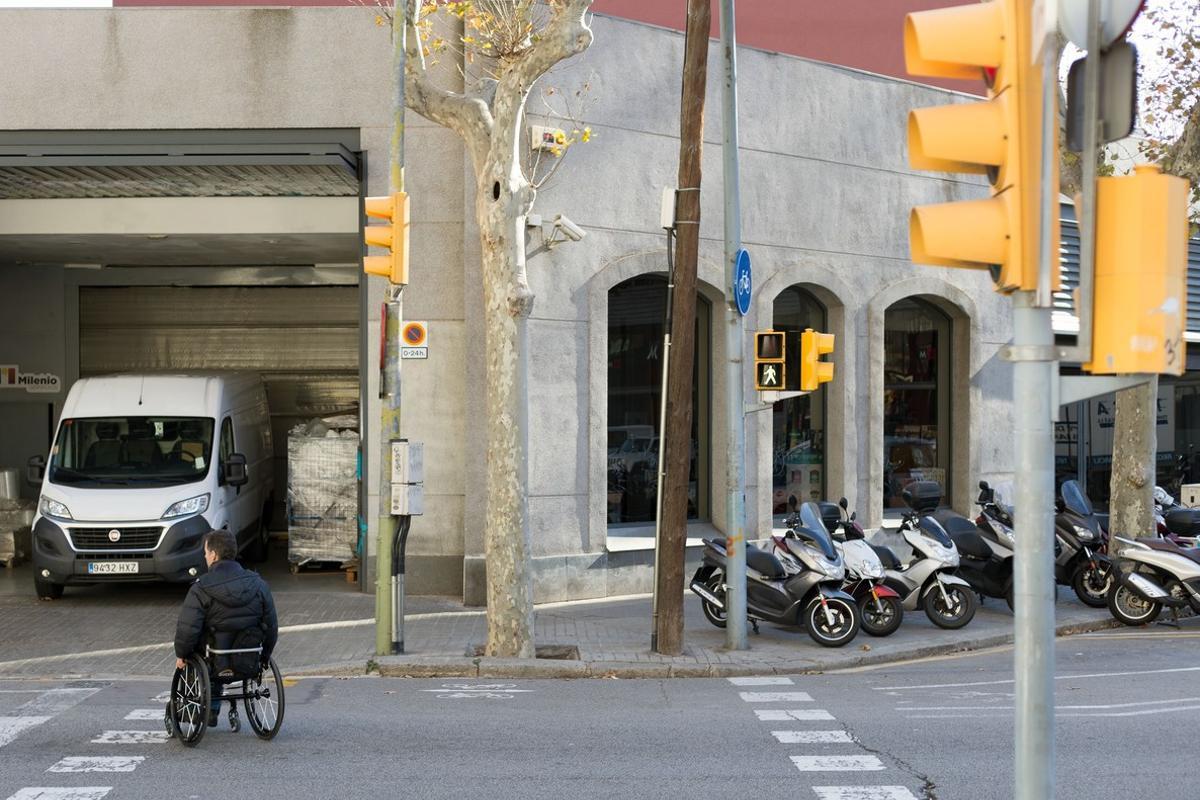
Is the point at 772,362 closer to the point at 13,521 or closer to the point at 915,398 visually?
the point at 915,398

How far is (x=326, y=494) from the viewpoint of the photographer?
16391mm

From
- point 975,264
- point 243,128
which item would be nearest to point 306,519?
point 243,128

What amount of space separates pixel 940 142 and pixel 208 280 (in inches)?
725

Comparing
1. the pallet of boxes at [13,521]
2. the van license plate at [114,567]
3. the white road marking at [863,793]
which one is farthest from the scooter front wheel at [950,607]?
the pallet of boxes at [13,521]

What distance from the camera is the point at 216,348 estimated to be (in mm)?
20797

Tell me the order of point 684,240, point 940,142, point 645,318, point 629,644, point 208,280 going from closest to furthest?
1. point 940,142
2. point 684,240
3. point 629,644
4. point 645,318
5. point 208,280

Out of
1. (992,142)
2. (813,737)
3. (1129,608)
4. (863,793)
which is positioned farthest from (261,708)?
(1129,608)

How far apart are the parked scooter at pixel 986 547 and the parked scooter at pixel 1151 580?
1.10 metres

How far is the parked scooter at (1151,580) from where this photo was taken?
1312 cm

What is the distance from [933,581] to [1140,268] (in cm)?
979

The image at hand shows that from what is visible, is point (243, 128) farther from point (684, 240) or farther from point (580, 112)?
point (684, 240)

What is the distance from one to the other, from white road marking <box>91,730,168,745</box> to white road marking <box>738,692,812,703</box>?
4285 mm

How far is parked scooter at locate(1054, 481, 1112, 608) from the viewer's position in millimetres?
14234

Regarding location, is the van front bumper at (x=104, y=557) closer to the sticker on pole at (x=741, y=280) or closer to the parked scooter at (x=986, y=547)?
the sticker on pole at (x=741, y=280)
